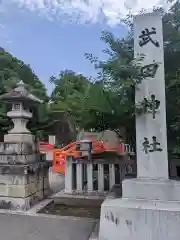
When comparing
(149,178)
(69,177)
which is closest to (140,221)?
(149,178)

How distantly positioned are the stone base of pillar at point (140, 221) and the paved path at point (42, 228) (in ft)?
2.23

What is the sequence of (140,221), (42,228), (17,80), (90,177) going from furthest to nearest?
(17,80) → (90,177) → (42,228) → (140,221)

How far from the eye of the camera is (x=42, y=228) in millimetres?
4164

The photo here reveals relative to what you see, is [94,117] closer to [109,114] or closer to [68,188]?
[109,114]

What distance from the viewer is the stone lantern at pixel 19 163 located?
523 cm

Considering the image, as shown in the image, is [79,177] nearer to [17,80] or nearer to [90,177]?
[90,177]

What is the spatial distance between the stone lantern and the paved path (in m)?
0.51

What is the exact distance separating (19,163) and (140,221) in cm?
311

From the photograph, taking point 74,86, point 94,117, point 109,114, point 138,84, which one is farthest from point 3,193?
point 74,86

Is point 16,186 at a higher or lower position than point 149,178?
lower

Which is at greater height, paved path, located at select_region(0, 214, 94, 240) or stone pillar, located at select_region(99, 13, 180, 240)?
stone pillar, located at select_region(99, 13, 180, 240)

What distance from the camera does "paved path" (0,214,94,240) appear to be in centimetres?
381

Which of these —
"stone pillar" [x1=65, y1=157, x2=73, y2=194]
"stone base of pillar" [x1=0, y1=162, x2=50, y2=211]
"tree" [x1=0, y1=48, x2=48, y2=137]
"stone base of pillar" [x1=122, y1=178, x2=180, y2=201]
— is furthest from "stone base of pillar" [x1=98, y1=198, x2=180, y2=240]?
"tree" [x1=0, y1=48, x2=48, y2=137]

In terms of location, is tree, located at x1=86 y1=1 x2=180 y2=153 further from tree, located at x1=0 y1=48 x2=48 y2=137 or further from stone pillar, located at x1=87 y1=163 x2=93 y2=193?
tree, located at x1=0 y1=48 x2=48 y2=137
